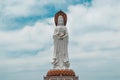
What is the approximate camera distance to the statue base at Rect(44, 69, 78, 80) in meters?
41.2

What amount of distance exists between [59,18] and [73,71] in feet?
15.9

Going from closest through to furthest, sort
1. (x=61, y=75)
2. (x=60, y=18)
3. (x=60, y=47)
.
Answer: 1. (x=61, y=75)
2. (x=60, y=47)
3. (x=60, y=18)

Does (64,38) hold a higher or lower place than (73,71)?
higher

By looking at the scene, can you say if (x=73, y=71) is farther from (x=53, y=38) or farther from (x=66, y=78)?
→ (x=53, y=38)

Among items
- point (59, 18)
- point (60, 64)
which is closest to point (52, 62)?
point (60, 64)

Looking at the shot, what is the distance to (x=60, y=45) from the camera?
43.0m

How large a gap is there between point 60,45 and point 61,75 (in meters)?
3.00

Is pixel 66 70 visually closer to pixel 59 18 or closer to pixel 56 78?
pixel 56 78

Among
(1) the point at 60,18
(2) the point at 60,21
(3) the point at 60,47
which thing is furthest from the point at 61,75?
(1) the point at 60,18

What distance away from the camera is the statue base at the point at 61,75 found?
41.2 meters

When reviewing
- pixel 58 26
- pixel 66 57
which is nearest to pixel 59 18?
pixel 58 26

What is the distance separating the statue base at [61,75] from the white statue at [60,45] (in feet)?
2.72

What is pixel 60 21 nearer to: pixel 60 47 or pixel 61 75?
pixel 60 47

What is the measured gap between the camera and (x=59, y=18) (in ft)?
143
